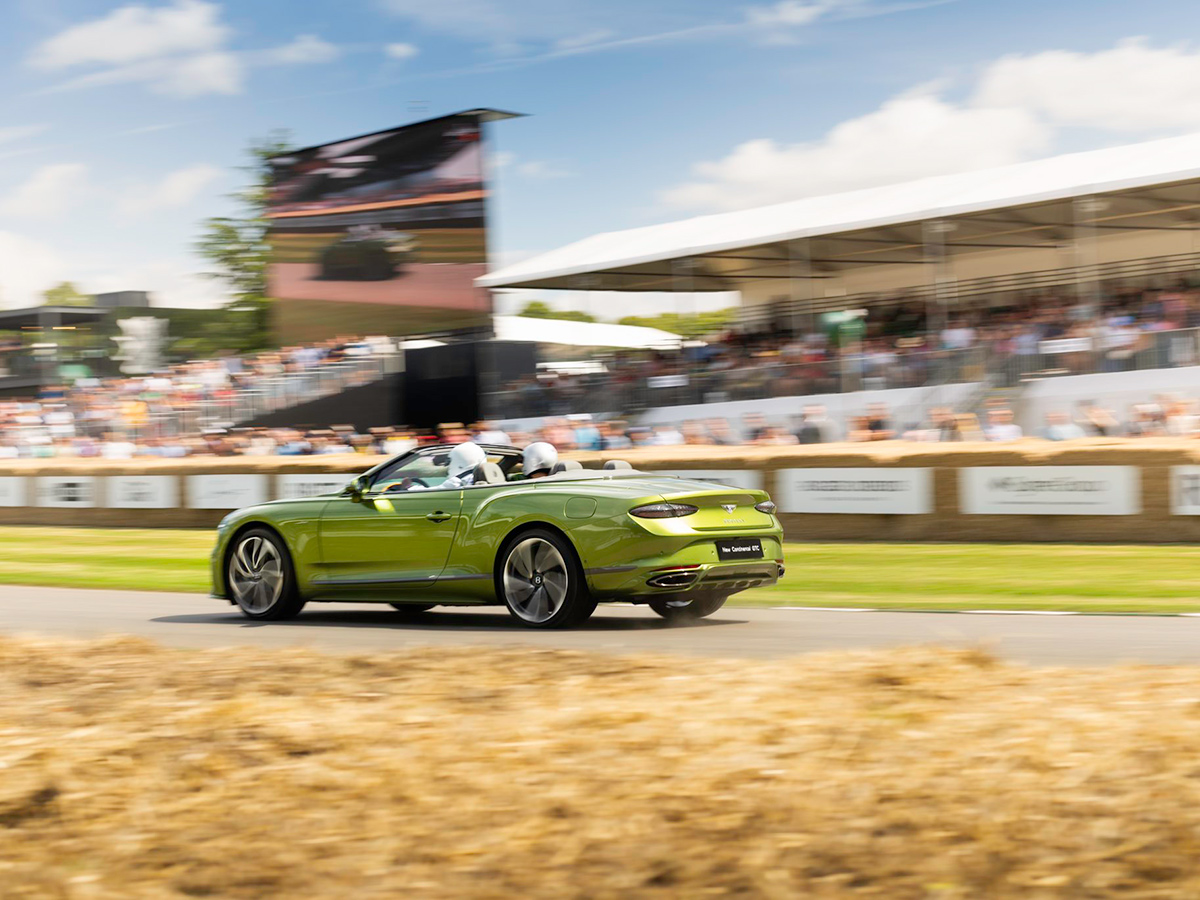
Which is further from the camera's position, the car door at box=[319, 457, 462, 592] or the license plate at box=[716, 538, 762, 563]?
the car door at box=[319, 457, 462, 592]

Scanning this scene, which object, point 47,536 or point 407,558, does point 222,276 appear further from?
point 407,558

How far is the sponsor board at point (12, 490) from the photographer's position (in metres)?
28.8

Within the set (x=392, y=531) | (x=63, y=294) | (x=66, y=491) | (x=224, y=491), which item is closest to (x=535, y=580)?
(x=392, y=531)

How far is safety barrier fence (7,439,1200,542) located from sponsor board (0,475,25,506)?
847 cm

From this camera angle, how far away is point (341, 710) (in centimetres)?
609

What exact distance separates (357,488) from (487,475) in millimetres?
1181

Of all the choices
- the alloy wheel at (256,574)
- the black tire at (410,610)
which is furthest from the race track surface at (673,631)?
the alloy wheel at (256,574)

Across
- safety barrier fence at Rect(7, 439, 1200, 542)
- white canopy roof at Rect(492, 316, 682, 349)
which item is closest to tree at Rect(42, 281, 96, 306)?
white canopy roof at Rect(492, 316, 682, 349)

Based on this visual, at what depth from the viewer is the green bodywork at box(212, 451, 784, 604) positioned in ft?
32.0

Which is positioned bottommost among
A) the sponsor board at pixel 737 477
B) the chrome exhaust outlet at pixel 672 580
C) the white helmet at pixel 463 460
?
the chrome exhaust outlet at pixel 672 580

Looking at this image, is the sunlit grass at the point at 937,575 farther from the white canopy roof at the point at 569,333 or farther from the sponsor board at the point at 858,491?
the white canopy roof at the point at 569,333

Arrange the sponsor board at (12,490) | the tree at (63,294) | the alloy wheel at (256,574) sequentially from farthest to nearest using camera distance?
the tree at (63,294) → the sponsor board at (12,490) → the alloy wheel at (256,574)

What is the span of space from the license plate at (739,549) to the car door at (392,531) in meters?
1.94

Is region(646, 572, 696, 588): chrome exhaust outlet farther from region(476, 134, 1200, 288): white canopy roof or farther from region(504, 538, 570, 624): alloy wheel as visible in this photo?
region(476, 134, 1200, 288): white canopy roof
